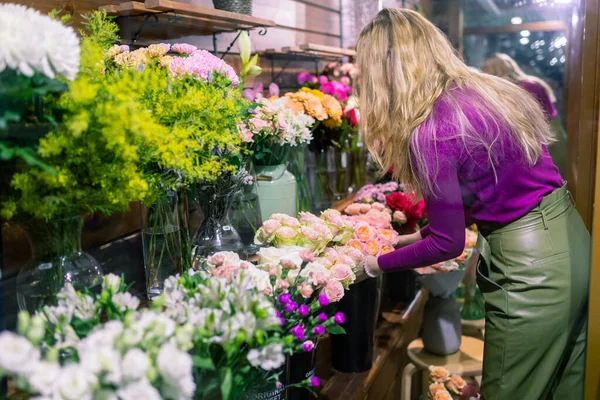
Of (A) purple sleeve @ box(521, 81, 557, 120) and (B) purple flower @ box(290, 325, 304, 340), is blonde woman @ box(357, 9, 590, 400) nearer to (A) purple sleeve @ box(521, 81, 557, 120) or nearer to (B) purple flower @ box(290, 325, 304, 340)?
(B) purple flower @ box(290, 325, 304, 340)

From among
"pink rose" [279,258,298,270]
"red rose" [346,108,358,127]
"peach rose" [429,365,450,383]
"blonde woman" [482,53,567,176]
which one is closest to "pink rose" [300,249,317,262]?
"pink rose" [279,258,298,270]

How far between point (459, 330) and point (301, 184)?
0.79 meters

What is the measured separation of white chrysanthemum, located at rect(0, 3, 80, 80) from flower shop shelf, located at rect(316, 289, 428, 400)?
1.09m

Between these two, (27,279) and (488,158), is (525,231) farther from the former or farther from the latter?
(27,279)

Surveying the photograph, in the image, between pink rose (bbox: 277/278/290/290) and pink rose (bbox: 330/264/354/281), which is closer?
pink rose (bbox: 277/278/290/290)

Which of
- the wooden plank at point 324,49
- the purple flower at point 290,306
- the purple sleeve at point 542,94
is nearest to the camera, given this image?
the purple flower at point 290,306

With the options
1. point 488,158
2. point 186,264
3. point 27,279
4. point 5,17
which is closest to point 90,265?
point 27,279

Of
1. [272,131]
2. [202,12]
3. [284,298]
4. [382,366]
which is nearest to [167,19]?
[202,12]

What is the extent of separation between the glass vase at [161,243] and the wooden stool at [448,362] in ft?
3.64

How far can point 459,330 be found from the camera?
7.01ft

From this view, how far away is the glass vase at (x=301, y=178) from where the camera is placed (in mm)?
1900

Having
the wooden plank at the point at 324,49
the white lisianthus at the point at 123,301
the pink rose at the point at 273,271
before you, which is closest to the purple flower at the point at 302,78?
the wooden plank at the point at 324,49

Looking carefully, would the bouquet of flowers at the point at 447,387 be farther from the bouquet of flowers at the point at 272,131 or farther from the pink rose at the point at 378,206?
the bouquet of flowers at the point at 272,131

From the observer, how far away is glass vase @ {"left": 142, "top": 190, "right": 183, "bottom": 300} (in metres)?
1.30
